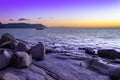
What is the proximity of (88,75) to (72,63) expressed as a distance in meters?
1.79

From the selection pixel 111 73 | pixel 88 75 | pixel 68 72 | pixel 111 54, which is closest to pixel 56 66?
pixel 68 72

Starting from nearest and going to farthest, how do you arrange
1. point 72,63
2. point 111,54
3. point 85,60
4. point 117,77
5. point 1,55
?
1. point 1,55
2. point 117,77
3. point 72,63
4. point 85,60
5. point 111,54

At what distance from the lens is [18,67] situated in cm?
970

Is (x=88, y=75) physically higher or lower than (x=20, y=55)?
lower

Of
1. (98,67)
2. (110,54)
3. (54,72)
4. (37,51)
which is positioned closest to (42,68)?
(54,72)

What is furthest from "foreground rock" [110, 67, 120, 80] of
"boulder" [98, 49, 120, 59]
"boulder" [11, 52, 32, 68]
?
"boulder" [98, 49, 120, 59]

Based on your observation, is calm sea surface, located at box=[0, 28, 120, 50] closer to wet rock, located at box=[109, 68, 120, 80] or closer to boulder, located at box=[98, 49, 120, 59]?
boulder, located at box=[98, 49, 120, 59]

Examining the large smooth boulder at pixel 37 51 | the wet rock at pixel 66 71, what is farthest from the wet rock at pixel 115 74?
the large smooth boulder at pixel 37 51

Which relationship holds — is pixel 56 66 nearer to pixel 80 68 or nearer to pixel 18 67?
pixel 80 68

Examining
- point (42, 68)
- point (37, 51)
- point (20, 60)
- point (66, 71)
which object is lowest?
point (66, 71)

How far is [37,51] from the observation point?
11695 mm

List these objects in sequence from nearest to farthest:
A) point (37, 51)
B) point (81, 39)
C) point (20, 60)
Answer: point (20, 60) → point (37, 51) → point (81, 39)

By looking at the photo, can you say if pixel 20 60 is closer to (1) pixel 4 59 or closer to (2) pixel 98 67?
(1) pixel 4 59

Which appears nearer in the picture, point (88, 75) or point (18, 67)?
point (18, 67)
